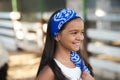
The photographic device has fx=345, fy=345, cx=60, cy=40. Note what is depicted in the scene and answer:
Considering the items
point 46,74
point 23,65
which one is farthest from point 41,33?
point 46,74

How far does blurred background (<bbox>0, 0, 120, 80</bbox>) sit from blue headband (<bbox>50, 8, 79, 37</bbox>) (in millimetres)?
3129

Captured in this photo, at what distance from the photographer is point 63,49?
74.2 inches

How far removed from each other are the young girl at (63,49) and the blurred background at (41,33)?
3103mm

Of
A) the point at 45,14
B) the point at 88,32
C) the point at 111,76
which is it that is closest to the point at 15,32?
the point at 45,14

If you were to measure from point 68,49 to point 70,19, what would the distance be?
0.56 ft

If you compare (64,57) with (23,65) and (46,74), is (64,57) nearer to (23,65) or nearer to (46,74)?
(46,74)

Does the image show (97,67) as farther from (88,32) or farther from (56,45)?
(56,45)

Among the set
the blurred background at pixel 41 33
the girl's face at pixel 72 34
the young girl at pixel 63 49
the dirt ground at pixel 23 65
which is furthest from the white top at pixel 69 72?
the dirt ground at pixel 23 65

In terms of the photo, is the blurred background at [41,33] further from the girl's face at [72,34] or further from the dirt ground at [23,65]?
the girl's face at [72,34]

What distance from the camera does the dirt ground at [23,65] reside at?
6.00 meters

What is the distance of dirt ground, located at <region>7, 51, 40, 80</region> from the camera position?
600 cm

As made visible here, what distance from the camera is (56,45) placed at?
6.24 ft

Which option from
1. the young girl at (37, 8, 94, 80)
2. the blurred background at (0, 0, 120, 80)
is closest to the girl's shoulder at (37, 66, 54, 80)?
the young girl at (37, 8, 94, 80)

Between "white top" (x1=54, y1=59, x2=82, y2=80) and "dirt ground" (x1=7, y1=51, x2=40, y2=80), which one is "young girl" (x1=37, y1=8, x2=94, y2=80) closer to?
"white top" (x1=54, y1=59, x2=82, y2=80)
